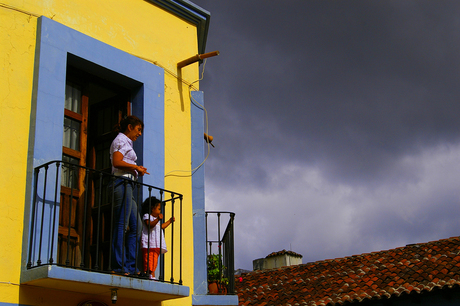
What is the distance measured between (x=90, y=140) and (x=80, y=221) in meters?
1.23

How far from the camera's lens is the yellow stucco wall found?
5.35 meters

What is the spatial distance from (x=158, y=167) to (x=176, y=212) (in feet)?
1.98

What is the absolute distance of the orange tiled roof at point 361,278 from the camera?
1309 centimetres

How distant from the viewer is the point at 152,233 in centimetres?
634

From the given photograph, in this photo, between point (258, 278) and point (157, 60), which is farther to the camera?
point (258, 278)

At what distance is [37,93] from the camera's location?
5.84 m

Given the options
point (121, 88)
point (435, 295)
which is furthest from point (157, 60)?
point (435, 295)

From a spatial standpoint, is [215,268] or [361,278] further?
[361,278]

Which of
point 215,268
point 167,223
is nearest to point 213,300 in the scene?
point 215,268

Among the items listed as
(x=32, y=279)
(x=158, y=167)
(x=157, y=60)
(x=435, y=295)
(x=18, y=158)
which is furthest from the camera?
(x=435, y=295)

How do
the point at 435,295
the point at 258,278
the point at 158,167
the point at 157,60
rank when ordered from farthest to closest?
the point at 258,278
the point at 435,295
the point at 157,60
the point at 158,167

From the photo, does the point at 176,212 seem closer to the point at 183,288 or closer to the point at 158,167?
the point at 158,167

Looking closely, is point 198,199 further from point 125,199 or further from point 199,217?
point 125,199

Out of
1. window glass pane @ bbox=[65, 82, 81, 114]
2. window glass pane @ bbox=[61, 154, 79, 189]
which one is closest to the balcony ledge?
window glass pane @ bbox=[61, 154, 79, 189]
